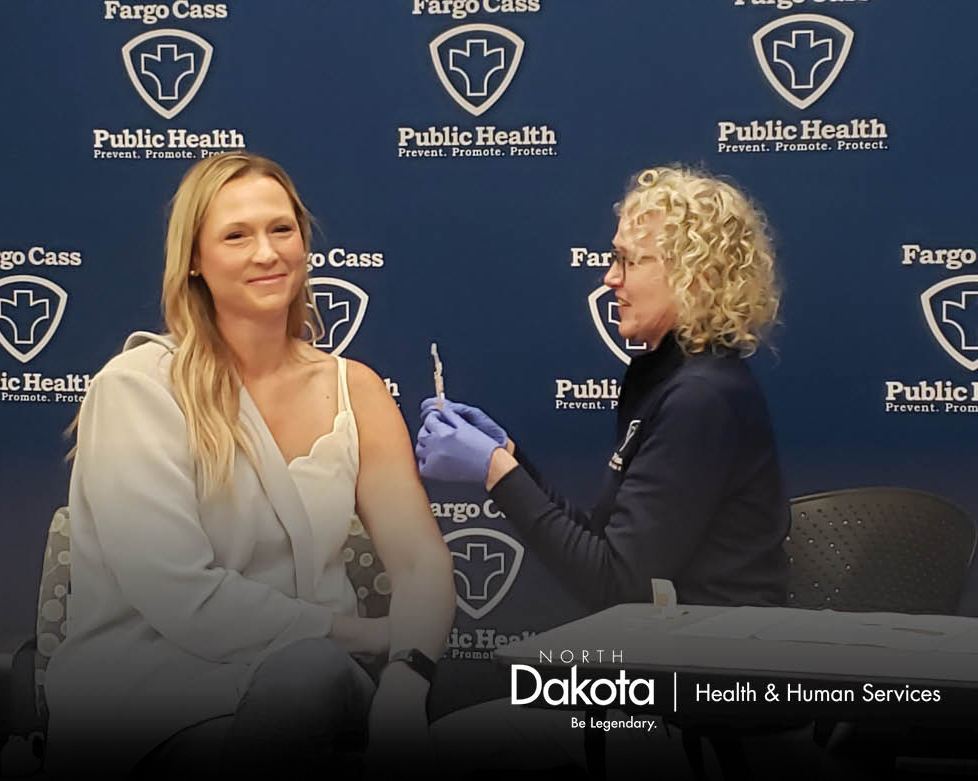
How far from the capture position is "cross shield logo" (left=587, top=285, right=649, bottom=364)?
8.42ft

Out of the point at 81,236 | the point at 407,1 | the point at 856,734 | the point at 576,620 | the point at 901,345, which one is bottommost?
the point at 856,734

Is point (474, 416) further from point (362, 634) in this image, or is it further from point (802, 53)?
point (802, 53)

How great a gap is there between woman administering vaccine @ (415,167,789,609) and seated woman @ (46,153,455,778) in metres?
0.32

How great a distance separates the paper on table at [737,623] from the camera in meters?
2.36

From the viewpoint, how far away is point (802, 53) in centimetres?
246

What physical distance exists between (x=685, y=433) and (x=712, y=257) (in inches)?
13.5

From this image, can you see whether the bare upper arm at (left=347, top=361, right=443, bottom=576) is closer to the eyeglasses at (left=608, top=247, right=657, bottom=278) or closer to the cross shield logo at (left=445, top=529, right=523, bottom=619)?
the cross shield logo at (left=445, top=529, right=523, bottom=619)

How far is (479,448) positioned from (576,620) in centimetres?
39

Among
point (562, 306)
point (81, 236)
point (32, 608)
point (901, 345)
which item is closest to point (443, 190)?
point (562, 306)

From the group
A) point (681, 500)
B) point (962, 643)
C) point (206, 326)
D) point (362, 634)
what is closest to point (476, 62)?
point (206, 326)

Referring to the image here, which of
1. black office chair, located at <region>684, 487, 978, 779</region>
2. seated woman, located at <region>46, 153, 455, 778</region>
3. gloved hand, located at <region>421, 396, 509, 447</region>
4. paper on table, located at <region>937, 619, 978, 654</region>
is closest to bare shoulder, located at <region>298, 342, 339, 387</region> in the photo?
seated woman, located at <region>46, 153, 455, 778</region>

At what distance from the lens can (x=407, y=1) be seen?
A: 2.57 m

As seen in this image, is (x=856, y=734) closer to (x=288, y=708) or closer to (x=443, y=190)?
(x=288, y=708)

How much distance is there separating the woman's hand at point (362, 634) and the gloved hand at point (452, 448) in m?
0.32
